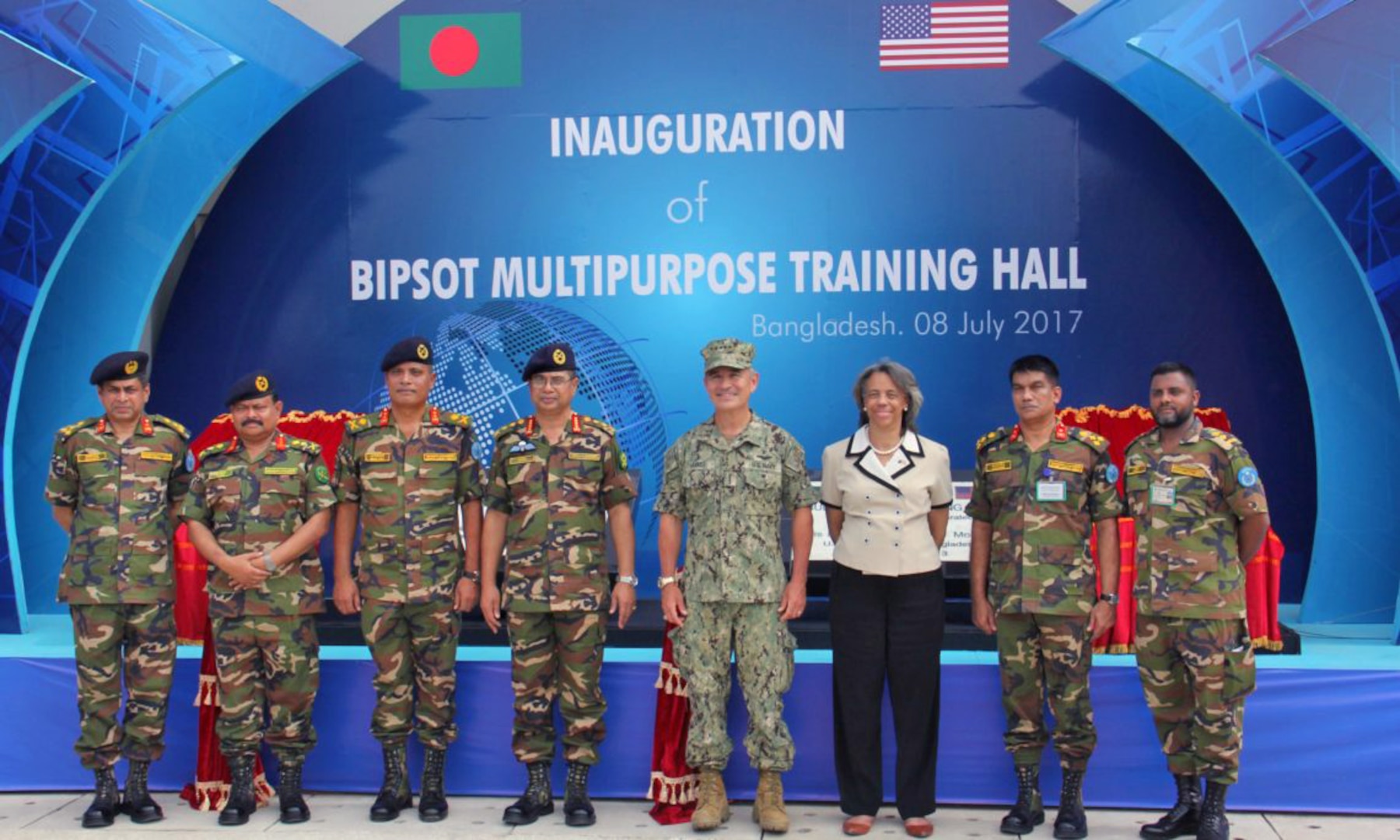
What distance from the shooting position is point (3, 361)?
509 cm

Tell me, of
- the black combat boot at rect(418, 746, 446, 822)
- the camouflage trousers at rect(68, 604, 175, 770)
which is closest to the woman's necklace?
the black combat boot at rect(418, 746, 446, 822)

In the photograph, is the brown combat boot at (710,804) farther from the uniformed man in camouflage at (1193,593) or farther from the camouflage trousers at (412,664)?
the uniformed man in camouflage at (1193,593)

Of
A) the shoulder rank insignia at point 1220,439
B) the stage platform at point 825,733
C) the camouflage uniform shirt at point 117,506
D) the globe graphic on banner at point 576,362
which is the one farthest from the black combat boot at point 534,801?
the globe graphic on banner at point 576,362

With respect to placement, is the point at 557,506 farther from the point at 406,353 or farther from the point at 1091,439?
the point at 1091,439

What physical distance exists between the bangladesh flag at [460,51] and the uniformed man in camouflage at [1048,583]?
3.24m

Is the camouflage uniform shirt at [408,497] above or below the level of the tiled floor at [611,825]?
above

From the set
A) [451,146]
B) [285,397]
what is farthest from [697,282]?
[285,397]

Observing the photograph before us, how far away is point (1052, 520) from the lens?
134 inches

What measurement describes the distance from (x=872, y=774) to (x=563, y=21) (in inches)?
148

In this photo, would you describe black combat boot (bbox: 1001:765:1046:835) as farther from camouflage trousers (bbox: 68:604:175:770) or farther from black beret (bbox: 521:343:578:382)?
camouflage trousers (bbox: 68:604:175:770)

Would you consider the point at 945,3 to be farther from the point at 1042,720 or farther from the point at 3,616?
the point at 3,616

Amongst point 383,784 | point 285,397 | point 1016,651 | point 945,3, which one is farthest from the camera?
point 285,397

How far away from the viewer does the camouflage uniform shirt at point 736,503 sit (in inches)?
Result: 134

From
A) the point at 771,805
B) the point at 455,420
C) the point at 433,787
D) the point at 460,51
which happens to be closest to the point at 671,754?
the point at 771,805
